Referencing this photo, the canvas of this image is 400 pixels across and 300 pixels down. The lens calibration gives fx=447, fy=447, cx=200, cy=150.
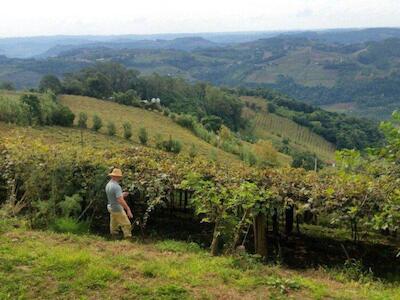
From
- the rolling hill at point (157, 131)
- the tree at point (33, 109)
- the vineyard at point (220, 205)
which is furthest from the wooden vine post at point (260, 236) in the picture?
the tree at point (33, 109)

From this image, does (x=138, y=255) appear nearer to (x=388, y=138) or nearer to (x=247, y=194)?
(x=247, y=194)

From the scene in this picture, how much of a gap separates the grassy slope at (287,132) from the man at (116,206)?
8972cm

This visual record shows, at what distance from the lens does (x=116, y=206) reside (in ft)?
30.0

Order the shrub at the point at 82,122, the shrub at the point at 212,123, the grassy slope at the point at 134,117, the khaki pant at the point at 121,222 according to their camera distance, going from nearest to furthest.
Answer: the khaki pant at the point at 121,222 < the shrub at the point at 82,122 < the grassy slope at the point at 134,117 < the shrub at the point at 212,123

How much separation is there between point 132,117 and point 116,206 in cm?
6332

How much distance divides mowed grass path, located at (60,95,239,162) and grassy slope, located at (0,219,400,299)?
5075 centimetres

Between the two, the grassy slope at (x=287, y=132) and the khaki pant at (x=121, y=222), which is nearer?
the khaki pant at (x=121, y=222)

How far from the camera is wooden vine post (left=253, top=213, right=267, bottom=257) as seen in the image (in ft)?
30.6

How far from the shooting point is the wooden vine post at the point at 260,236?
9.33 meters

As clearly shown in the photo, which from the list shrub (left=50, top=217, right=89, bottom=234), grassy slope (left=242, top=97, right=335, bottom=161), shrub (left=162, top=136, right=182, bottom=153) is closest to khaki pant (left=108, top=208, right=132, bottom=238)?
shrub (left=50, top=217, right=89, bottom=234)

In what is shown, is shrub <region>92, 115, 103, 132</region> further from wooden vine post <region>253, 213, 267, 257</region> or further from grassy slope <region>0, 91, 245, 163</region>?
wooden vine post <region>253, 213, 267, 257</region>

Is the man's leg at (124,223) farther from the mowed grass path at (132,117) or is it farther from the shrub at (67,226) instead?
the mowed grass path at (132,117)

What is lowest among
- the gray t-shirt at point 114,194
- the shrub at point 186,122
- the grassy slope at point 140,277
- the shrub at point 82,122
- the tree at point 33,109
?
the shrub at point 186,122

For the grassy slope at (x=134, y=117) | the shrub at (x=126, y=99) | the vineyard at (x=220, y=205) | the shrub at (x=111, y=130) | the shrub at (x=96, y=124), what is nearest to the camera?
the vineyard at (x=220, y=205)
